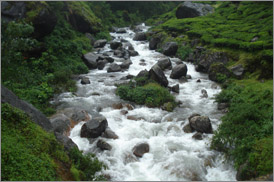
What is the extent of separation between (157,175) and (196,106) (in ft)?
26.2

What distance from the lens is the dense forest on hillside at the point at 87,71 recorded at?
7770 mm

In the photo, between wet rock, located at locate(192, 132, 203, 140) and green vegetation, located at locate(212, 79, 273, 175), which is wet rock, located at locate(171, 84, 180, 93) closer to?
green vegetation, located at locate(212, 79, 273, 175)

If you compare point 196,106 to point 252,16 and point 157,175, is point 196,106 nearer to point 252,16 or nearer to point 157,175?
point 157,175

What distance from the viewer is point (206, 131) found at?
12.4 metres

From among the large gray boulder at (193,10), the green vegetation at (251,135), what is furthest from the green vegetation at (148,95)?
the large gray boulder at (193,10)

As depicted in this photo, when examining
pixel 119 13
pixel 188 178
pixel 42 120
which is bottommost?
pixel 188 178

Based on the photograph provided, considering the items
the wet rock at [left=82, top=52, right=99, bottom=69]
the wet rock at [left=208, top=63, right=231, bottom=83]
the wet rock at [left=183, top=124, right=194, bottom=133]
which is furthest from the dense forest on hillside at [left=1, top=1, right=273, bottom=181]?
the wet rock at [left=183, top=124, right=194, bottom=133]

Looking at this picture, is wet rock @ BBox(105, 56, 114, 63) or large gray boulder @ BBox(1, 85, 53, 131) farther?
wet rock @ BBox(105, 56, 114, 63)

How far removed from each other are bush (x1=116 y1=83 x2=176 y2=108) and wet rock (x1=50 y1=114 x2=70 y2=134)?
550cm

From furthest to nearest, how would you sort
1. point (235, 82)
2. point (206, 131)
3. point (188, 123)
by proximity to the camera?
1. point (235, 82)
2. point (188, 123)
3. point (206, 131)

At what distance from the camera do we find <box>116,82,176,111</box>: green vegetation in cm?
1611

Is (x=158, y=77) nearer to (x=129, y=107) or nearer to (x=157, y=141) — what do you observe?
(x=129, y=107)

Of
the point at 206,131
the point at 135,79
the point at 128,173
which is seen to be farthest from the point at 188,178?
the point at 135,79

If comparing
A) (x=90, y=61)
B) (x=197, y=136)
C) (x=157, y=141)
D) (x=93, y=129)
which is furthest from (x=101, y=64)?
(x=197, y=136)
